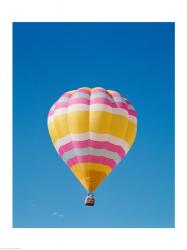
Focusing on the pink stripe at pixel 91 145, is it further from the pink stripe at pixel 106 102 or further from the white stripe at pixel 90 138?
the pink stripe at pixel 106 102

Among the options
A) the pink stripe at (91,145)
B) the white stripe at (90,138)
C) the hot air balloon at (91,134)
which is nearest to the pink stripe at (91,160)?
the hot air balloon at (91,134)

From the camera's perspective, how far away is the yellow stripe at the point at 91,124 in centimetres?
1861

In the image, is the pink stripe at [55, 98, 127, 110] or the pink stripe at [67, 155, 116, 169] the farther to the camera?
the pink stripe at [55, 98, 127, 110]

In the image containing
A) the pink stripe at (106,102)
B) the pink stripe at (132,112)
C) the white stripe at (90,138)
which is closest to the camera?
the white stripe at (90,138)

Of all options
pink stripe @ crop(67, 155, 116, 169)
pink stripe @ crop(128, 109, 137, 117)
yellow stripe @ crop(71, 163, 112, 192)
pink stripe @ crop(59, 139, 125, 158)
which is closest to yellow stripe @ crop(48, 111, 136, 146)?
pink stripe @ crop(59, 139, 125, 158)

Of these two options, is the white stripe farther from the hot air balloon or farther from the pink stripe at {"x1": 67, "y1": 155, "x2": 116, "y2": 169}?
the pink stripe at {"x1": 67, "y1": 155, "x2": 116, "y2": 169}

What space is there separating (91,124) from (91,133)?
0.87 ft

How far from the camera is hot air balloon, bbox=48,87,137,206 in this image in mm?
18641

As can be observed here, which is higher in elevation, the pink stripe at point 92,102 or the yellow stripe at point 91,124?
the pink stripe at point 92,102

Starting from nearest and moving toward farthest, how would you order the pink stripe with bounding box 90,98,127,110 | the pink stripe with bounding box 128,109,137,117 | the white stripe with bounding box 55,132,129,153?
the white stripe with bounding box 55,132,129,153
the pink stripe with bounding box 90,98,127,110
the pink stripe with bounding box 128,109,137,117

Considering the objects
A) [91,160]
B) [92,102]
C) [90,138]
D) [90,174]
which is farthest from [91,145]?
[92,102]

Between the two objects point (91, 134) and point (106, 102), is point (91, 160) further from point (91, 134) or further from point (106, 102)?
point (106, 102)

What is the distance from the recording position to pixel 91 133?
18.6m
